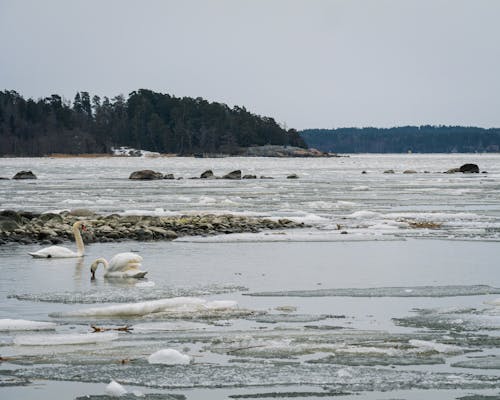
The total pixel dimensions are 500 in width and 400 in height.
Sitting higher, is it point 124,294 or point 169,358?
point 169,358

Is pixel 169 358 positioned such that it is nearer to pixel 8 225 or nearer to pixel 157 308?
pixel 157 308

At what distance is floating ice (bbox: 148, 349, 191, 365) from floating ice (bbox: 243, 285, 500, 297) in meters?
4.17

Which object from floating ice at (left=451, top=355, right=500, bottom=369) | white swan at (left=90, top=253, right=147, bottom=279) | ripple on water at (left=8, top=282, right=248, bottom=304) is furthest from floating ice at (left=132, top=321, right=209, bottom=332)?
white swan at (left=90, top=253, right=147, bottom=279)

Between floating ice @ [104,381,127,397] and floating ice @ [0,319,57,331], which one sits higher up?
floating ice @ [104,381,127,397]

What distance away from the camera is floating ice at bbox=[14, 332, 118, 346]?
9.60m

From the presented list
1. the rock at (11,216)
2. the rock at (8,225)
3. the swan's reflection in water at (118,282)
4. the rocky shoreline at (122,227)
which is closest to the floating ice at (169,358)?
the swan's reflection in water at (118,282)

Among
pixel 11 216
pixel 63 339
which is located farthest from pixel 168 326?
pixel 11 216

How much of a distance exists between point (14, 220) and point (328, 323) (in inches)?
540

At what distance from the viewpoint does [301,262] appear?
1680cm

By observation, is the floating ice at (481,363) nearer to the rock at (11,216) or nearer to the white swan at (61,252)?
the white swan at (61,252)

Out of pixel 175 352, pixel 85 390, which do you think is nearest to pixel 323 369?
pixel 175 352

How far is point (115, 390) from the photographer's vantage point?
7.68 m

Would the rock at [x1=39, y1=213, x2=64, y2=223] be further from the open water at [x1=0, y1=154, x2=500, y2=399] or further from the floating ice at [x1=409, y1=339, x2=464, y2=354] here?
the floating ice at [x1=409, y1=339, x2=464, y2=354]

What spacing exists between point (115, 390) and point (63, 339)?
7.06ft
